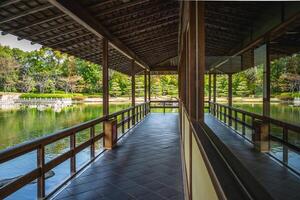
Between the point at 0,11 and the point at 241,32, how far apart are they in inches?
118

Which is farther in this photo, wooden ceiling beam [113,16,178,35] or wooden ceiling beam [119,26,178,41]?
wooden ceiling beam [119,26,178,41]

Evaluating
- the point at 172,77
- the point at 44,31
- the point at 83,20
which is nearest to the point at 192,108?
the point at 83,20

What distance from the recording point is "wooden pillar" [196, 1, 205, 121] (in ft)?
6.50

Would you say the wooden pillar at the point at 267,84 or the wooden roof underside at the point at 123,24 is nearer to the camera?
the wooden pillar at the point at 267,84

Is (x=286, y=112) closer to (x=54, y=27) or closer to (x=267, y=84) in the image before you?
(x=267, y=84)

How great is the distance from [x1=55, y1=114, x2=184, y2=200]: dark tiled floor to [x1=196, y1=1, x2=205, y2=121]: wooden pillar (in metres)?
1.54

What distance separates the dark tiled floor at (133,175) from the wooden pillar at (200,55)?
1543 mm

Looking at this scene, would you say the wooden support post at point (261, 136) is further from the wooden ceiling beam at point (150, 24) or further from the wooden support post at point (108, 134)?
the wooden ceiling beam at point (150, 24)

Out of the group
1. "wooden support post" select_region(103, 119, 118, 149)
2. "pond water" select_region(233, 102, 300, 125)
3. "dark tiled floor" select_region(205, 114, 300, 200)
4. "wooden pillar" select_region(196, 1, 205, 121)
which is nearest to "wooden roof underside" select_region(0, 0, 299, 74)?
"wooden pillar" select_region(196, 1, 205, 121)

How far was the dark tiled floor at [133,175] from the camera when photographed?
334 centimetres

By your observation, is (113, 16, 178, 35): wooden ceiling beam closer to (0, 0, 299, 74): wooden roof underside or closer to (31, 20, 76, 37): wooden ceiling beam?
(0, 0, 299, 74): wooden roof underside

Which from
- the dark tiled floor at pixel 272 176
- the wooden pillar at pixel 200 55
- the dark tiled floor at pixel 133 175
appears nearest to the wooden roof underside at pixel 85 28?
the wooden pillar at pixel 200 55

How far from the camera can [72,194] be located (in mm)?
3277

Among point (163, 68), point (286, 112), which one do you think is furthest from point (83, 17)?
point (163, 68)
